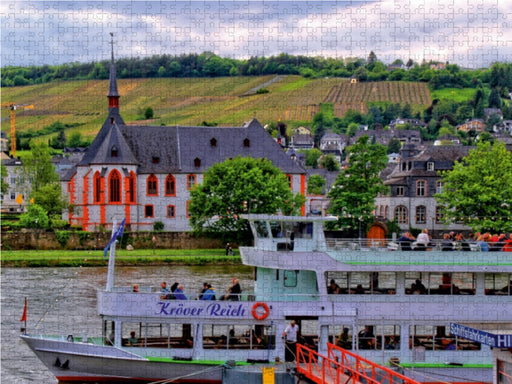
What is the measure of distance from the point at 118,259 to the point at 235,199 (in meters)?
11.9

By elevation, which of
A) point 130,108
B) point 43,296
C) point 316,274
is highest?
point 130,108

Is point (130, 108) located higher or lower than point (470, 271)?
higher

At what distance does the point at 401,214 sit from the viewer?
83.8m

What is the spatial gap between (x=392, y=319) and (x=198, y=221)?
48.9 meters

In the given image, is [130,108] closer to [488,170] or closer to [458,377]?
[488,170]

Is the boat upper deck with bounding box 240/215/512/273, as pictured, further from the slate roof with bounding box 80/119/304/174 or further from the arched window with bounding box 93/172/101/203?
the slate roof with bounding box 80/119/304/174

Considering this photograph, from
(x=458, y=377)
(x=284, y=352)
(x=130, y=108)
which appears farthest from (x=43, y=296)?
(x=130, y=108)

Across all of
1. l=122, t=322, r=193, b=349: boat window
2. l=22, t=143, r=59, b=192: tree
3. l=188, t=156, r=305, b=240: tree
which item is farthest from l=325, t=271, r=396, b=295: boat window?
l=22, t=143, r=59, b=192: tree

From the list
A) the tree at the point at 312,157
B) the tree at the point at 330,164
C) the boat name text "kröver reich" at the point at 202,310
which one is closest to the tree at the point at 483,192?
the boat name text "kröver reich" at the point at 202,310

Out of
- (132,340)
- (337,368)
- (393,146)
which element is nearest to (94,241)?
(132,340)

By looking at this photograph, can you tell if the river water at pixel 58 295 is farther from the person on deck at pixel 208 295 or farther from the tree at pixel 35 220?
the tree at pixel 35 220

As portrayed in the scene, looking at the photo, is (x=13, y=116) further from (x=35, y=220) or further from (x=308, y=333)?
(x=308, y=333)

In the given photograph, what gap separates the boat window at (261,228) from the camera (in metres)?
30.1

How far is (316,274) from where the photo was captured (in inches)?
1136
